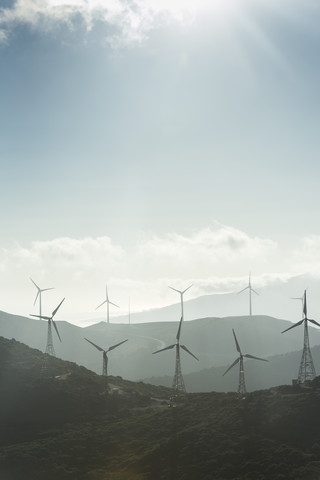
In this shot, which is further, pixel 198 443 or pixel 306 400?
pixel 306 400

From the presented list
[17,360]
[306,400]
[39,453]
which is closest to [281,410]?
[306,400]

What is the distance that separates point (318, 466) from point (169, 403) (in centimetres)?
5190

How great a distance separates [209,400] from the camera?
111 metres

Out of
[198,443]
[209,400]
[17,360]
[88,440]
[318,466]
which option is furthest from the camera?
[17,360]

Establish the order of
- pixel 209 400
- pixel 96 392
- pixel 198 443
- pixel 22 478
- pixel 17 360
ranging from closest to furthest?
pixel 22 478
pixel 198 443
pixel 209 400
pixel 96 392
pixel 17 360

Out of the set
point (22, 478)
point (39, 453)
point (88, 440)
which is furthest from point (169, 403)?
point (22, 478)

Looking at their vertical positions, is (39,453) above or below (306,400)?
below

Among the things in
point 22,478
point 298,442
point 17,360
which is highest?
point 17,360

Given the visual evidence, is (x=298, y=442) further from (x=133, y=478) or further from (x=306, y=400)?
(x=133, y=478)

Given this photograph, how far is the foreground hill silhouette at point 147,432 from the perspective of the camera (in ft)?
236

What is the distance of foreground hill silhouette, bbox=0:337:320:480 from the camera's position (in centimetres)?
7188

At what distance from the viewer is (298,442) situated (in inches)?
3027

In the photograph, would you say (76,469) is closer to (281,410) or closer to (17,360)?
(281,410)

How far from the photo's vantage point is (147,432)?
90250 millimetres
